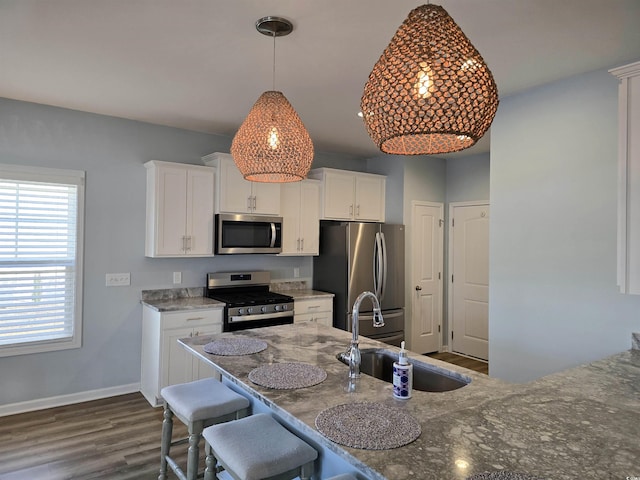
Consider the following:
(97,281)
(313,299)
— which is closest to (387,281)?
(313,299)

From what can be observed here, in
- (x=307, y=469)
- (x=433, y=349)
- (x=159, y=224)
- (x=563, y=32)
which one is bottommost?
(x=433, y=349)

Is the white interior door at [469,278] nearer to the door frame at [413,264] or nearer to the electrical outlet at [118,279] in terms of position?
the door frame at [413,264]

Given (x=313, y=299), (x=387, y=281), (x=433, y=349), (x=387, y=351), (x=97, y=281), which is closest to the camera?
(x=387, y=351)

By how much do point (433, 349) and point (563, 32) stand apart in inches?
166

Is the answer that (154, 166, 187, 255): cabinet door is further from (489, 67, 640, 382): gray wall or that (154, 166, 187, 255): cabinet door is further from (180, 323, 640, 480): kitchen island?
(489, 67, 640, 382): gray wall

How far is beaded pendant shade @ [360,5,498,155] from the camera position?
47.6 inches

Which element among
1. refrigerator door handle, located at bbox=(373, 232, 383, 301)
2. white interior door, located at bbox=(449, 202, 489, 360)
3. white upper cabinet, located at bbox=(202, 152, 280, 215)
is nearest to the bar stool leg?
white upper cabinet, located at bbox=(202, 152, 280, 215)

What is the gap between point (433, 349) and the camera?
5590 millimetres

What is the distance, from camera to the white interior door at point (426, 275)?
17.7 ft

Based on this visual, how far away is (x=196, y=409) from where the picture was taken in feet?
6.61

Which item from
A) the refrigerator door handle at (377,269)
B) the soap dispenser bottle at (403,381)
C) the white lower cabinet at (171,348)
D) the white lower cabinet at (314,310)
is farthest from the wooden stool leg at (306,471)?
the refrigerator door handle at (377,269)

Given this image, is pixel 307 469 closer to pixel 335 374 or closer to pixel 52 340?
pixel 335 374

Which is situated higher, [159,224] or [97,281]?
[159,224]

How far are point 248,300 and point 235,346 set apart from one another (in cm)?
178
